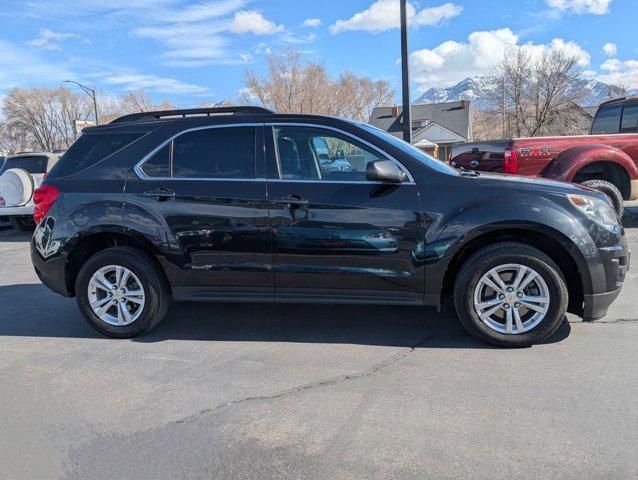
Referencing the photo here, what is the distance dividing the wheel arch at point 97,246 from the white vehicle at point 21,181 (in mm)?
6132

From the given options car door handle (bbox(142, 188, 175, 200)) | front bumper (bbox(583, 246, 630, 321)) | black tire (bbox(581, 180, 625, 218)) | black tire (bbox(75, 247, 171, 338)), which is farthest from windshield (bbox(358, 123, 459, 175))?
black tire (bbox(581, 180, 625, 218))

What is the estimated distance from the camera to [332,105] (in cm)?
4334

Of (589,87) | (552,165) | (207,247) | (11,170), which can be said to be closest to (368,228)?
(207,247)

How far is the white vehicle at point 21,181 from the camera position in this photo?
998 cm

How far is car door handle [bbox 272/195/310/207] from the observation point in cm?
409

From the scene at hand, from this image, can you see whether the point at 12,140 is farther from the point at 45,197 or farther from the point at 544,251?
the point at 544,251

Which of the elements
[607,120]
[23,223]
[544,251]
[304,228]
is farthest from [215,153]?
[607,120]

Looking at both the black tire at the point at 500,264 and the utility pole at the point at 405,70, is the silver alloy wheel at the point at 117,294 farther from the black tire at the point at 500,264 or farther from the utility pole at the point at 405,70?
the utility pole at the point at 405,70

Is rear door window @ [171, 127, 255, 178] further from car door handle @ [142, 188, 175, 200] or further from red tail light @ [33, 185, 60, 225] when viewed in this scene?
red tail light @ [33, 185, 60, 225]

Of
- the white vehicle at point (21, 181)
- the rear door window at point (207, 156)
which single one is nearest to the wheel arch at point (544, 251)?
the rear door window at point (207, 156)

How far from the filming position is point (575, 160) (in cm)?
826

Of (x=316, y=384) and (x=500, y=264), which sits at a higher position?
(x=500, y=264)

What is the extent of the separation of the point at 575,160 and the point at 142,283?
23.1ft

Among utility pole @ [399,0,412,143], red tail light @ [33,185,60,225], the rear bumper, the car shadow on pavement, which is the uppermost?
utility pole @ [399,0,412,143]
